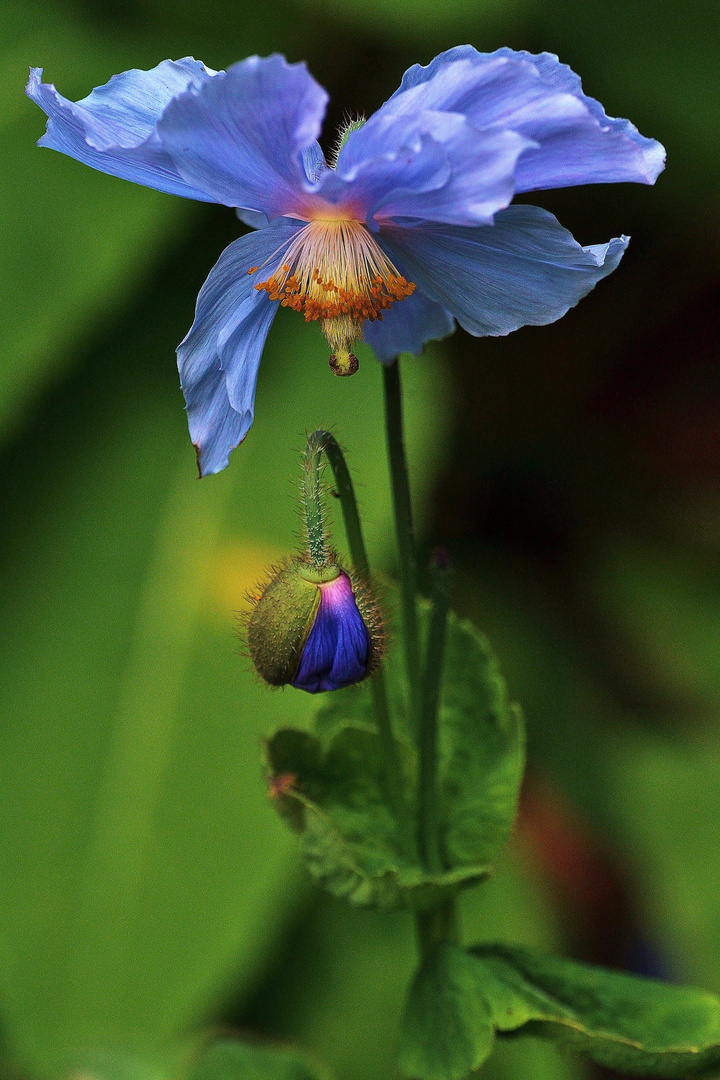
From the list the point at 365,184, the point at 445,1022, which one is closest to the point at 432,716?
the point at 445,1022

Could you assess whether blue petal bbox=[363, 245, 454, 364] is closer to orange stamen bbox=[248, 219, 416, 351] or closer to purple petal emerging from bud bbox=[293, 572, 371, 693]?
orange stamen bbox=[248, 219, 416, 351]

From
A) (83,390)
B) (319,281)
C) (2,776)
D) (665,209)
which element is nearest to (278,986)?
(2,776)

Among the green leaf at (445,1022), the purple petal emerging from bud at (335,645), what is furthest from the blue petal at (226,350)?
the green leaf at (445,1022)

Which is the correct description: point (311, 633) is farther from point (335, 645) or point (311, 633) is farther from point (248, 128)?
point (248, 128)

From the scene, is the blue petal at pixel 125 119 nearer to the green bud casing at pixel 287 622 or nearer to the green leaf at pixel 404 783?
the green bud casing at pixel 287 622

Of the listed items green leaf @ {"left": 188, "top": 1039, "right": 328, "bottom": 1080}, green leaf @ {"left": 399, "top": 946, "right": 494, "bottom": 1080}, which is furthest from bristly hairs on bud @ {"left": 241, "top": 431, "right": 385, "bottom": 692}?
green leaf @ {"left": 188, "top": 1039, "right": 328, "bottom": 1080}

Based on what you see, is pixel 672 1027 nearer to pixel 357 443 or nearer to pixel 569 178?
pixel 569 178

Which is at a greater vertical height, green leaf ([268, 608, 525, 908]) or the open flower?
the open flower
